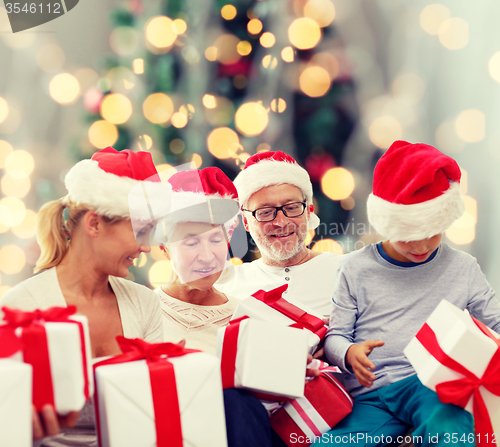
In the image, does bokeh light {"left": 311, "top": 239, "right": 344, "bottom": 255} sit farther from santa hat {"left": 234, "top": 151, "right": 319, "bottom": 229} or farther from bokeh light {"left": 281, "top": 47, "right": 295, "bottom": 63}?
bokeh light {"left": 281, "top": 47, "right": 295, "bottom": 63}

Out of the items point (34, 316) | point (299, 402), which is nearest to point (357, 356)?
point (299, 402)

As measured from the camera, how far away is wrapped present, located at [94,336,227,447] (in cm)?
93

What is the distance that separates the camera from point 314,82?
2.27 m

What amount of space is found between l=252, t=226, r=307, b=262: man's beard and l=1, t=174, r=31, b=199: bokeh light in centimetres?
119

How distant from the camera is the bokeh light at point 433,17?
235cm

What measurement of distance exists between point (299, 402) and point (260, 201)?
78 centimetres

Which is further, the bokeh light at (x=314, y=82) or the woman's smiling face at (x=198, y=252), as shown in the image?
the bokeh light at (x=314, y=82)

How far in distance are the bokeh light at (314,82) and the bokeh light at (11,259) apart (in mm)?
1596

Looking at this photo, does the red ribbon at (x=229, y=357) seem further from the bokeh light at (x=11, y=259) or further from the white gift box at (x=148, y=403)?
the bokeh light at (x=11, y=259)

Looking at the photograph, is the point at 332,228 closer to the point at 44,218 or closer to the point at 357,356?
the point at 357,356

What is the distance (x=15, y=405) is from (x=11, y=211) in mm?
1584

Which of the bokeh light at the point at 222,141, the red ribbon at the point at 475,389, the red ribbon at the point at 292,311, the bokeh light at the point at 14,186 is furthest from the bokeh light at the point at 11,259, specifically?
the red ribbon at the point at 475,389

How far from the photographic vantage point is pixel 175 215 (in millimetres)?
1439

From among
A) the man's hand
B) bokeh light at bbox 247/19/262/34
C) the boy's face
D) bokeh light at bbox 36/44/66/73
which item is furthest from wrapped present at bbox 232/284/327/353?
bokeh light at bbox 36/44/66/73
